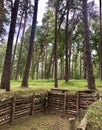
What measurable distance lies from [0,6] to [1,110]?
5477 mm

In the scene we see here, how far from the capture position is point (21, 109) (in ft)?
38.7

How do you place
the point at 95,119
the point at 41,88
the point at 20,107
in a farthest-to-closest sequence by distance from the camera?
the point at 41,88 → the point at 20,107 → the point at 95,119

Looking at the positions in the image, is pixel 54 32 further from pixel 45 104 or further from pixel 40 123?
pixel 40 123

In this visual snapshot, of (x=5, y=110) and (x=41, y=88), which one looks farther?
(x=41, y=88)

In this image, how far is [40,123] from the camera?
37.4 feet

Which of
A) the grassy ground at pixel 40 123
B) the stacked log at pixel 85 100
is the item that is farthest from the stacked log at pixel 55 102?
the stacked log at pixel 85 100

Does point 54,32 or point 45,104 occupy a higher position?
point 54,32

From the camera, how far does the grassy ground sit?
10469 mm

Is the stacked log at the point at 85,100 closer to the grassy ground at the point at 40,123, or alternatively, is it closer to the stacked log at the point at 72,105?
the stacked log at the point at 72,105

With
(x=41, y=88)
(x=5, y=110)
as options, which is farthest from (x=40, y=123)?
(x=41, y=88)

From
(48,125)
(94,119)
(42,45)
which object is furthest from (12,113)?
(42,45)

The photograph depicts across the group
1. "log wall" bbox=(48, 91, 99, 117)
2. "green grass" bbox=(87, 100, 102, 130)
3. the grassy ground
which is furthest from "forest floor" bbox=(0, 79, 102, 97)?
"green grass" bbox=(87, 100, 102, 130)

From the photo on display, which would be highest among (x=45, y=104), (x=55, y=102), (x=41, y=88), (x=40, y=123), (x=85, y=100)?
(x=41, y=88)

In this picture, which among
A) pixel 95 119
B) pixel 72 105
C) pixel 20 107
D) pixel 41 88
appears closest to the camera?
pixel 95 119
